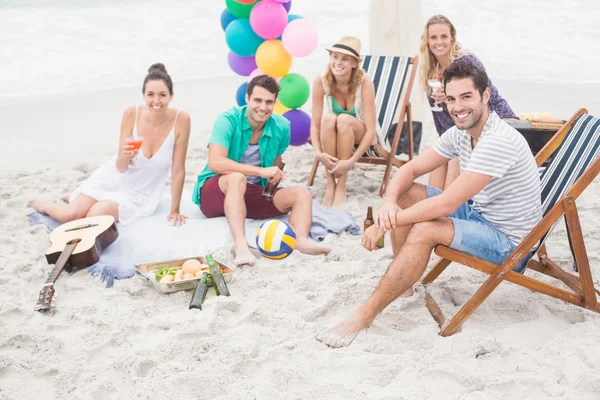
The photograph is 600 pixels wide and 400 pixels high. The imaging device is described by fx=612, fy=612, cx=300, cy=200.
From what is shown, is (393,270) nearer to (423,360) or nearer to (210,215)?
(423,360)

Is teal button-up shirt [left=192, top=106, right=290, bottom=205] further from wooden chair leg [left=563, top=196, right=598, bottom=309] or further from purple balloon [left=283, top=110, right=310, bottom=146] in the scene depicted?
wooden chair leg [left=563, top=196, right=598, bottom=309]

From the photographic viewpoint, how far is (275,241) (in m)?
3.79

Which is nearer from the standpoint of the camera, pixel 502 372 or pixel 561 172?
pixel 502 372

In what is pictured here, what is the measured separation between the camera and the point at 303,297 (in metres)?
3.22

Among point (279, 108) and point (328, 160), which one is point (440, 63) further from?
point (279, 108)

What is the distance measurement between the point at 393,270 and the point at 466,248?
0.34m

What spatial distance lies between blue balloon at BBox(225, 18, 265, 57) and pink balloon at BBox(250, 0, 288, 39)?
119 millimetres

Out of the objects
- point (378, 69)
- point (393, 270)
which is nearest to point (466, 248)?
point (393, 270)

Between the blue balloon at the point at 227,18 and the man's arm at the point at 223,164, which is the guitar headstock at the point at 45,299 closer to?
the man's arm at the point at 223,164

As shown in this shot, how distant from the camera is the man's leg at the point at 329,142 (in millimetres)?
4859

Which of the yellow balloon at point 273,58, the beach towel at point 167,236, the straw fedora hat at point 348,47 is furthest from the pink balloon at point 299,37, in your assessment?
the beach towel at point 167,236

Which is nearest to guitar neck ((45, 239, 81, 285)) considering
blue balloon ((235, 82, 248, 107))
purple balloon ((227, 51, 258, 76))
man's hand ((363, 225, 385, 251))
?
man's hand ((363, 225, 385, 251))

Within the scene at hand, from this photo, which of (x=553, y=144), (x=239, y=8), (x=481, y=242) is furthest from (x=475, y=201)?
(x=239, y=8)

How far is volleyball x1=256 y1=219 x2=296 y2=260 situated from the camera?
3795 mm
